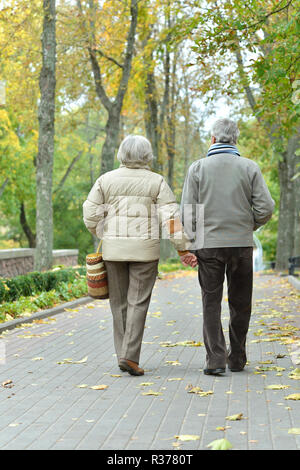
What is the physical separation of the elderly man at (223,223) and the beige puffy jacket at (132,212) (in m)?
0.22

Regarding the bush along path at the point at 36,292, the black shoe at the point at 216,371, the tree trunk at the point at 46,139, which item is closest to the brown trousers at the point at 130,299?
the black shoe at the point at 216,371

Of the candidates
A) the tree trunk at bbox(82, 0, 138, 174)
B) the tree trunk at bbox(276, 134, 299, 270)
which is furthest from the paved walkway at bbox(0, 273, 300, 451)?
the tree trunk at bbox(276, 134, 299, 270)

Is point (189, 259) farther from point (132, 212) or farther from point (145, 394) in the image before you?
point (145, 394)

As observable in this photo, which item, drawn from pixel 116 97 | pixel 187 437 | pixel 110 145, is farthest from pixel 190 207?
pixel 116 97

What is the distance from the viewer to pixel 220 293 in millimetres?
6574

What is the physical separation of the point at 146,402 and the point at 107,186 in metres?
2.06

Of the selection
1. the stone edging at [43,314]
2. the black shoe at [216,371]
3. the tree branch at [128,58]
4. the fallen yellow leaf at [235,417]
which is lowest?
the stone edging at [43,314]

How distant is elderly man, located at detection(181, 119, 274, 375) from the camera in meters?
6.44

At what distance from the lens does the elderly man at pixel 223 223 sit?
6441 millimetres

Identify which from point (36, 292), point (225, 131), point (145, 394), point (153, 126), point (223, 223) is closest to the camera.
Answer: point (145, 394)

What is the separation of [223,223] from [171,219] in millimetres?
469

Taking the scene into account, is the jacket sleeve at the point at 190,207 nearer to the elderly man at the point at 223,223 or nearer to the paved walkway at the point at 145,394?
the elderly man at the point at 223,223

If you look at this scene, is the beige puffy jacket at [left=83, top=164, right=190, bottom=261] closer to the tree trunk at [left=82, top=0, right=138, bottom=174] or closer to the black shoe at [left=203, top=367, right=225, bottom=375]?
the black shoe at [left=203, top=367, right=225, bottom=375]
